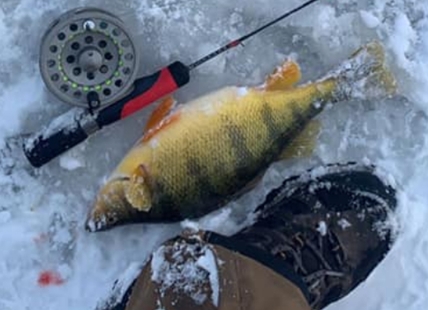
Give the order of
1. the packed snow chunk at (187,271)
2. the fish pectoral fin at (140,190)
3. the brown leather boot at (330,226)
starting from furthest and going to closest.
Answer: the brown leather boot at (330,226) → the fish pectoral fin at (140,190) → the packed snow chunk at (187,271)

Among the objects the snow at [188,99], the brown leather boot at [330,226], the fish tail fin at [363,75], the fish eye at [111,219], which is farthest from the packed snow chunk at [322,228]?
the fish eye at [111,219]

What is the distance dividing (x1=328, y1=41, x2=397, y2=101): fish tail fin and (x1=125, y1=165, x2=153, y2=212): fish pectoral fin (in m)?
0.57

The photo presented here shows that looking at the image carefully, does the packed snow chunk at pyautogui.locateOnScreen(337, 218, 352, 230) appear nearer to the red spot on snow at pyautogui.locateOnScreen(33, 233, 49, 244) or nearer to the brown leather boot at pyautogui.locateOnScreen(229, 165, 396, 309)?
the brown leather boot at pyautogui.locateOnScreen(229, 165, 396, 309)

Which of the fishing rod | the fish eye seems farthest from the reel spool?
the fish eye

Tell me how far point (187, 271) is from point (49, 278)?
0.56 meters

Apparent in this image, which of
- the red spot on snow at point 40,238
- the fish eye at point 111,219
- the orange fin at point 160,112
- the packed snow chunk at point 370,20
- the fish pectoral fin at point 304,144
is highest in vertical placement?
the orange fin at point 160,112

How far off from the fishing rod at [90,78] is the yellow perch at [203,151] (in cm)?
8

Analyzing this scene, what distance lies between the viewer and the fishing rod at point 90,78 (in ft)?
7.69

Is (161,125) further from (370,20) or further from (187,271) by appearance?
(370,20)

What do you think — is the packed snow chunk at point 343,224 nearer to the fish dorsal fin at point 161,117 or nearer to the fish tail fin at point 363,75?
the fish tail fin at point 363,75

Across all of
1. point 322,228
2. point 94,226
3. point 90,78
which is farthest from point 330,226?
point 90,78

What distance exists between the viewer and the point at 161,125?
2354mm

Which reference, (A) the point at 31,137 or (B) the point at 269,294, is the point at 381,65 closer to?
(B) the point at 269,294

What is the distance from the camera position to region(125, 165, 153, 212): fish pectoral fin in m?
2.27
